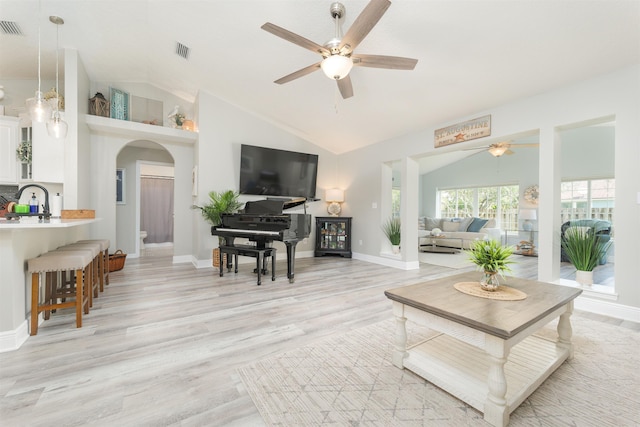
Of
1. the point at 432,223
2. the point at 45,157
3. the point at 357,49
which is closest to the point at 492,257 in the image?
the point at 357,49

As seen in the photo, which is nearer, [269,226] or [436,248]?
[269,226]

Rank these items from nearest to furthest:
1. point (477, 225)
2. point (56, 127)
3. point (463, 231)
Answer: point (56, 127) < point (477, 225) < point (463, 231)

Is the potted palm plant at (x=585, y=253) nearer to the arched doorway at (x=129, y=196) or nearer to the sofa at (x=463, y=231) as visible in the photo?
the sofa at (x=463, y=231)

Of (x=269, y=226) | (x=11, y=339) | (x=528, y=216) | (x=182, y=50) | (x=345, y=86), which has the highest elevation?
(x=182, y=50)

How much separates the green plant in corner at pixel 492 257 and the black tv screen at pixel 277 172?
13.6 feet

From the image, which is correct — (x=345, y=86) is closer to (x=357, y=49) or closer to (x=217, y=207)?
(x=357, y=49)

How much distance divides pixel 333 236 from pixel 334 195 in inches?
36.0

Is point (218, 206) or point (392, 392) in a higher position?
point (218, 206)

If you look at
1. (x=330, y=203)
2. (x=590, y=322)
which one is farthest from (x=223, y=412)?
(x=330, y=203)

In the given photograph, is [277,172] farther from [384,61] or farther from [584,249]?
[584,249]

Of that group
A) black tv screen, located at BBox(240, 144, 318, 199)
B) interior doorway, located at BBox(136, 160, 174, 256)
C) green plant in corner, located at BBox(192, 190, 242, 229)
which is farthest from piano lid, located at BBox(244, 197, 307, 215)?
interior doorway, located at BBox(136, 160, 174, 256)

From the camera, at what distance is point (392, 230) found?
5336 mm

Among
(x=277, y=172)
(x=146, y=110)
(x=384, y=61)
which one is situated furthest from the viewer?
(x=277, y=172)

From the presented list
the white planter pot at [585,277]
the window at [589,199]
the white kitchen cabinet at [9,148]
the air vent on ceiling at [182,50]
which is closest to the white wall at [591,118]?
the white planter pot at [585,277]
